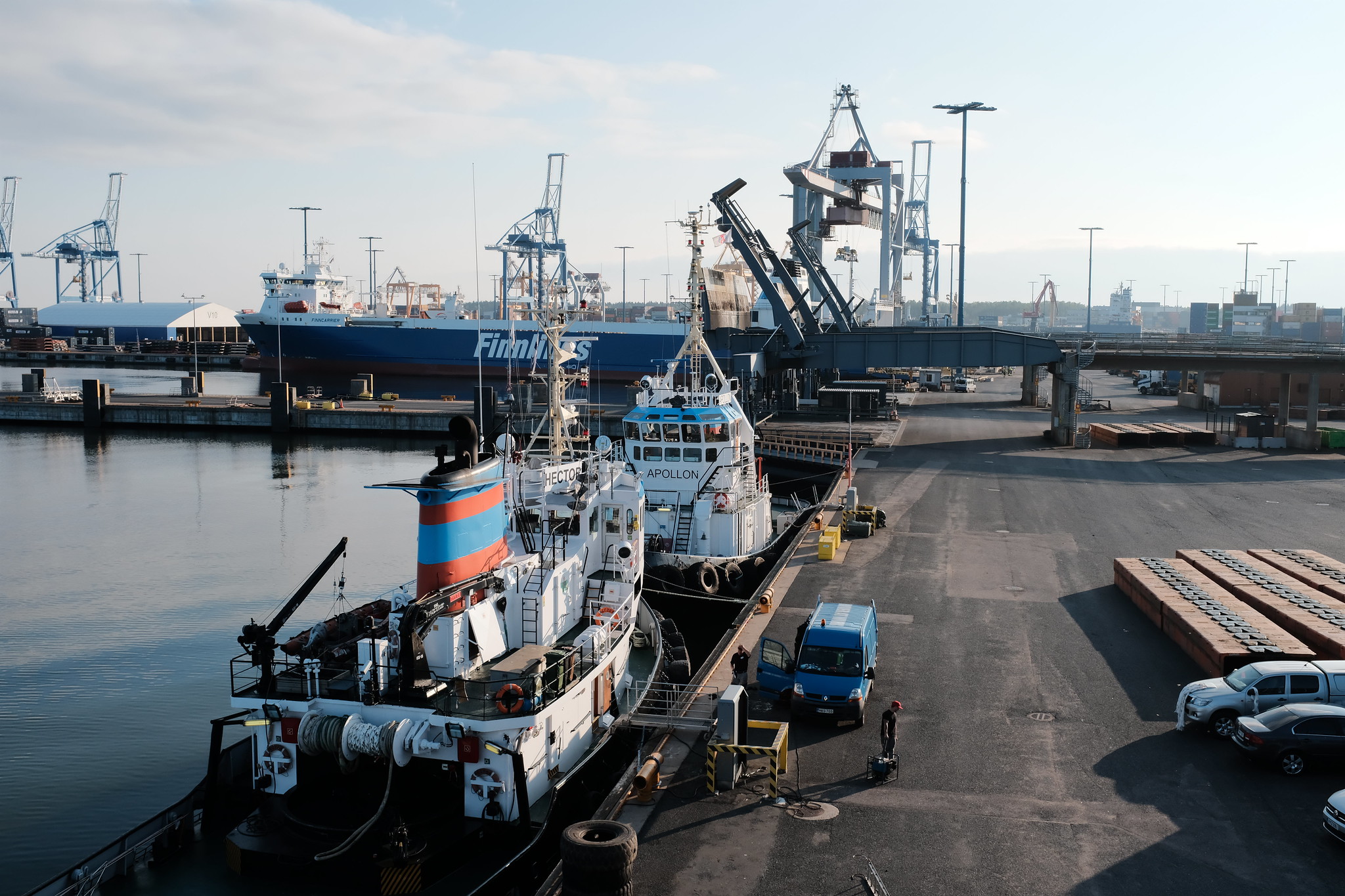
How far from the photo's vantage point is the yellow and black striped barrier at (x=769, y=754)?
48.8 feet

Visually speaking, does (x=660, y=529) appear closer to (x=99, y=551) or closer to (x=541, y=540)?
(x=541, y=540)

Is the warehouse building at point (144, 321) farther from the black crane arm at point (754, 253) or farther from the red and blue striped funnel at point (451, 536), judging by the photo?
the red and blue striped funnel at point (451, 536)

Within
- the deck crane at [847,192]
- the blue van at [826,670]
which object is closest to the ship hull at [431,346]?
the deck crane at [847,192]

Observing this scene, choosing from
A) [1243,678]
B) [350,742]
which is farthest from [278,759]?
[1243,678]

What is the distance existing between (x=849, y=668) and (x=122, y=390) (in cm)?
11159

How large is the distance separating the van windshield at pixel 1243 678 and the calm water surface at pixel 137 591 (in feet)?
62.9

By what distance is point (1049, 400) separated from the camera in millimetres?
92312

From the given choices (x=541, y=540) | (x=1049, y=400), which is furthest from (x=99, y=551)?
(x=1049, y=400)

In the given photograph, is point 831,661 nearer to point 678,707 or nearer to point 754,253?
point 678,707

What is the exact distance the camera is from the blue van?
1728cm

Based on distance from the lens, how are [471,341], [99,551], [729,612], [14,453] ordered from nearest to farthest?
1. [729,612]
2. [99,551]
3. [14,453]
4. [471,341]

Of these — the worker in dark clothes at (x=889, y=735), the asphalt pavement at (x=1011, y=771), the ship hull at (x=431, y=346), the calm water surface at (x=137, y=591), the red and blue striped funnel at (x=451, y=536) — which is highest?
the ship hull at (x=431, y=346)

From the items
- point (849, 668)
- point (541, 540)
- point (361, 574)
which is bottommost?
point (361, 574)

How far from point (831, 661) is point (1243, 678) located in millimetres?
6917
